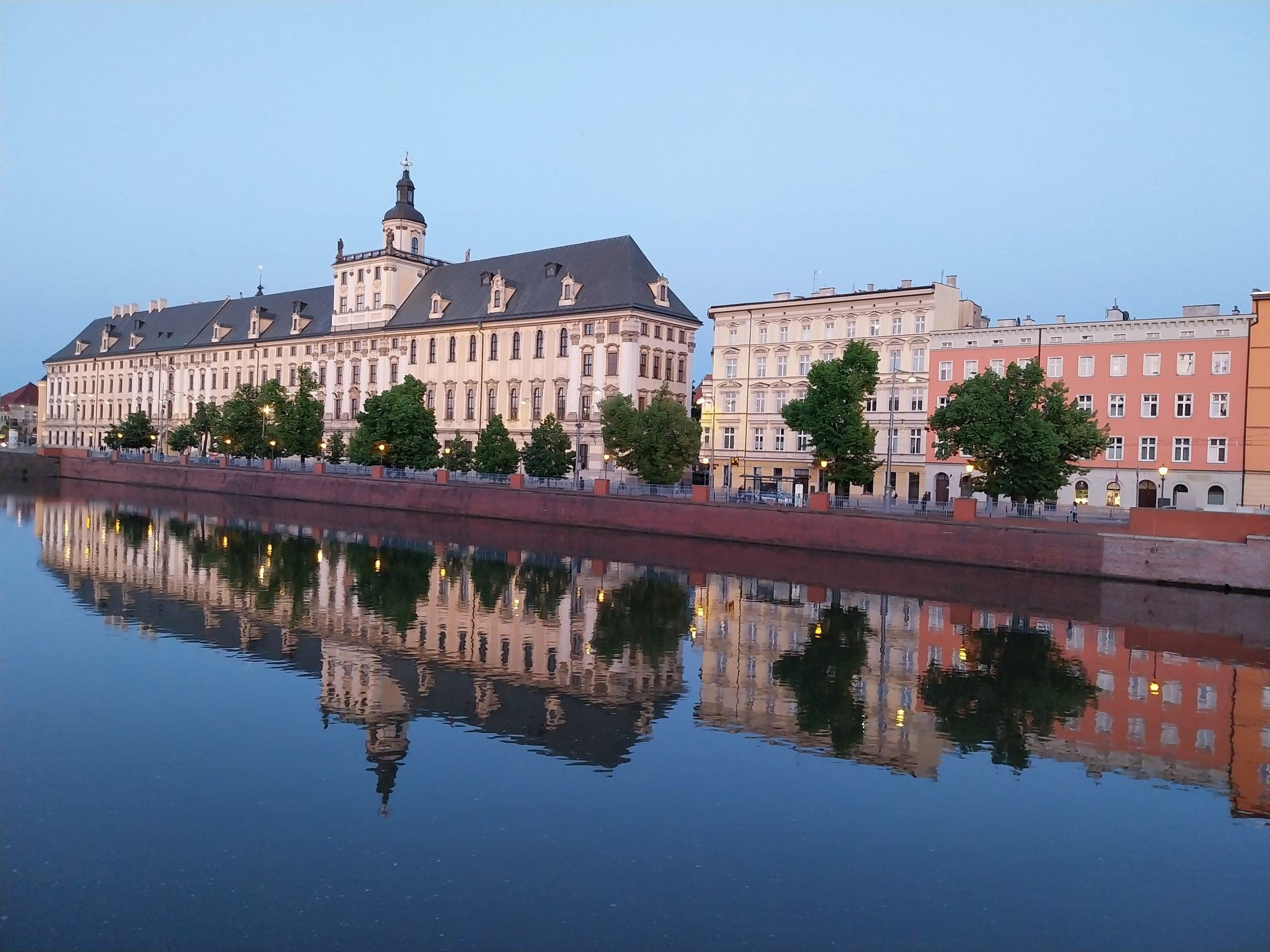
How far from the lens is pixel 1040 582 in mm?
41562

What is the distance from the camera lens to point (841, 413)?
55.0 m

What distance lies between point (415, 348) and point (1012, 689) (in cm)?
6716

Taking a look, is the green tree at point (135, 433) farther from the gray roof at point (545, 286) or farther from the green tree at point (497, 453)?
the green tree at point (497, 453)

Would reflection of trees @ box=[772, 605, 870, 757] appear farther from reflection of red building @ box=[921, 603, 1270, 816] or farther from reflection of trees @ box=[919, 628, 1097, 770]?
reflection of red building @ box=[921, 603, 1270, 816]

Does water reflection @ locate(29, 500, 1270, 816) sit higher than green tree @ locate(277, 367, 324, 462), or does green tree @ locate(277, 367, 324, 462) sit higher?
green tree @ locate(277, 367, 324, 462)

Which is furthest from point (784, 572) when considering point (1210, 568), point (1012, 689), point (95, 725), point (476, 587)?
point (95, 725)

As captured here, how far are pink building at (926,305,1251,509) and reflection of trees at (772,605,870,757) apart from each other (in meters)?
25.4

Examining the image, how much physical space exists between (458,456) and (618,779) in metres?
55.7

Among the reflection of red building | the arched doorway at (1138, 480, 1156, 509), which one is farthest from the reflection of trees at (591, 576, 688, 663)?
the arched doorway at (1138, 480, 1156, 509)

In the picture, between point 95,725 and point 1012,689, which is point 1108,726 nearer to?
point 1012,689

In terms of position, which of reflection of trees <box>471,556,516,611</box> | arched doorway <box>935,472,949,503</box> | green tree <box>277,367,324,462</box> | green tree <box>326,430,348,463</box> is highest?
green tree <box>277,367,324,462</box>

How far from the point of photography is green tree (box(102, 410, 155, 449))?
353 ft

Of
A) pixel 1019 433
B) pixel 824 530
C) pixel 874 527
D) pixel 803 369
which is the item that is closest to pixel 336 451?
pixel 803 369

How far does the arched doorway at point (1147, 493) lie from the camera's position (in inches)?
2271
